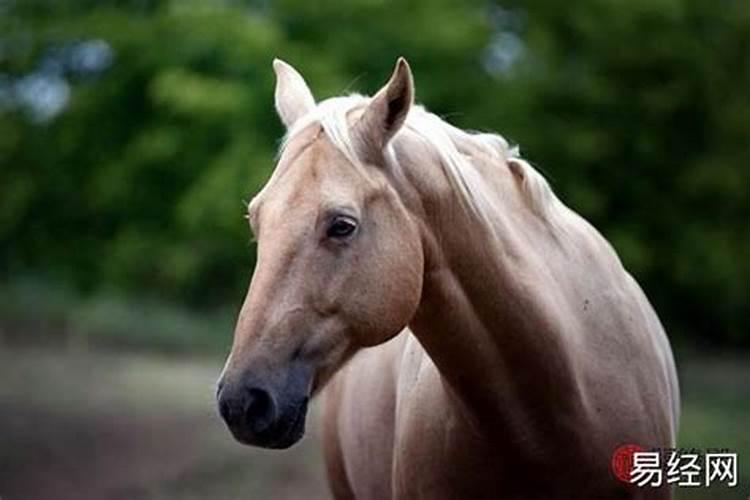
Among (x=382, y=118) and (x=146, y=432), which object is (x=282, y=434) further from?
(x=146, y=432)

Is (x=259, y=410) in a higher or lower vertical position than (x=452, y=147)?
lower

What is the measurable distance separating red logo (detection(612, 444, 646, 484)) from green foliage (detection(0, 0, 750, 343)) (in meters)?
9.64

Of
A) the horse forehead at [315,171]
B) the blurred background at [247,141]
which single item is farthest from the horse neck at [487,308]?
the blurred background at [247,141]

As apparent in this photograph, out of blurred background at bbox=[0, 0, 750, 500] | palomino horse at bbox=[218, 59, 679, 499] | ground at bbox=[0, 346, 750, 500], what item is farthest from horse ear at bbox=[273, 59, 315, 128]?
blurred background at bbox=[0, 0, 750, 500]

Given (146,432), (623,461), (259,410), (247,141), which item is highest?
(259,410)

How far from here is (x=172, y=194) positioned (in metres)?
15.0

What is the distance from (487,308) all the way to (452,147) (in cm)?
43

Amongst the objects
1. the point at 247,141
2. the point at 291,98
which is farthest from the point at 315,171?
the point at 247,141

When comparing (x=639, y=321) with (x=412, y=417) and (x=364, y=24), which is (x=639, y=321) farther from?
(x=364, y=24)

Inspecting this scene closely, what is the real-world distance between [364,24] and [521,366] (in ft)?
35.0

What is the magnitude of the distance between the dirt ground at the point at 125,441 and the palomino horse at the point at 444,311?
19.2 ft

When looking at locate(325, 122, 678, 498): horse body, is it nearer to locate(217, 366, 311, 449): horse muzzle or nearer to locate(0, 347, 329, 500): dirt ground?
locate(217, 366, 311, 449): horse muzzle

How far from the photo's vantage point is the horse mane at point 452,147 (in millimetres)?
3664

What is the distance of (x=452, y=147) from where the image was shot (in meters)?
3.89
